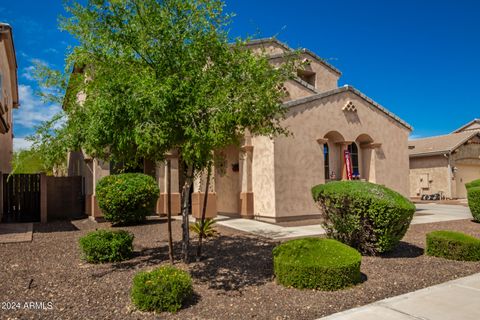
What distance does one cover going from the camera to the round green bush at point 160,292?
5.20m

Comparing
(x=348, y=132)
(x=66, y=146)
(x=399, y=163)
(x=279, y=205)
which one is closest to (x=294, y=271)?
(x=66, y=146)

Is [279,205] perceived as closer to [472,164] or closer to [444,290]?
[444,290]

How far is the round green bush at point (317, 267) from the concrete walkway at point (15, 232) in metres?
7.84

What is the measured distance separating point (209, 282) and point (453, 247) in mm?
5547

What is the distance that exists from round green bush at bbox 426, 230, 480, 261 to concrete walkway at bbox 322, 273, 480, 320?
1839 millimetres

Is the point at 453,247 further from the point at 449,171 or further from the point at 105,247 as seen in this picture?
the point at 449,171

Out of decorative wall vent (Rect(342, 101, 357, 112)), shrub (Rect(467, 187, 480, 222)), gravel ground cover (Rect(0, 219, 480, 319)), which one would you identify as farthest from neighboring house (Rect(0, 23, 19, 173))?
shrub (Rect(467, 187, 480, 222))

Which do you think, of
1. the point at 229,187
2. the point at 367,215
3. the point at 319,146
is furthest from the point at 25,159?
the point at 319,146

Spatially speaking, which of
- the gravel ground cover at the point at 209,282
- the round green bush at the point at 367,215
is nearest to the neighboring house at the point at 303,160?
the gravel ground cover at the point at 209,282

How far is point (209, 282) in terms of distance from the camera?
6520 millimetres

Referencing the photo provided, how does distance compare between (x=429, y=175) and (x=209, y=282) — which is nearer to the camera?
(x=209, y=282)

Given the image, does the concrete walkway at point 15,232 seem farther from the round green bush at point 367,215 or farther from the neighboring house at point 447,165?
the neighboring house at point 447,165

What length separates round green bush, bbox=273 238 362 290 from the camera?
6.03 metres

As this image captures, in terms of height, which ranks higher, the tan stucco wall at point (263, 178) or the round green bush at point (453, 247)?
the tan stucco wall at point (263, 178)
